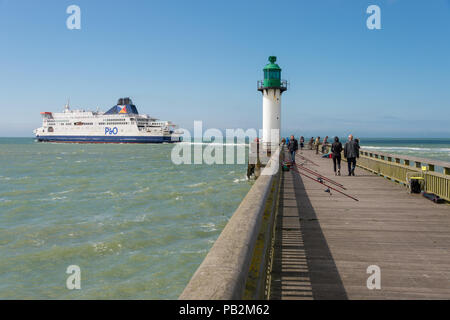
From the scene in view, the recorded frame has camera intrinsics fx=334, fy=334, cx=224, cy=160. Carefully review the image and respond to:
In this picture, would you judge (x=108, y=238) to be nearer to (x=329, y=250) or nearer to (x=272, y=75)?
(x=329, y=250)

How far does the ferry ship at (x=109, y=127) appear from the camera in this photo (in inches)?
4154

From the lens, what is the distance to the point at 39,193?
20.1 m

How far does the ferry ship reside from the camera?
106 m

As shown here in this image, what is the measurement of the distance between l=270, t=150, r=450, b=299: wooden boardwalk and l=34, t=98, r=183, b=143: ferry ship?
99.1m

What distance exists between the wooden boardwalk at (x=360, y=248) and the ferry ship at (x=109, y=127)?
3900 inches

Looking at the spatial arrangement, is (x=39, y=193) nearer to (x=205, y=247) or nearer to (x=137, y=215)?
(x=137, y=215)

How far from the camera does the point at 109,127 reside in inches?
4235

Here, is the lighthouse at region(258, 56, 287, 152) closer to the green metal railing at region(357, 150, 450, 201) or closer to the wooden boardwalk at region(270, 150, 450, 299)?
the green metal railing at region(357, 150, 450, 201)

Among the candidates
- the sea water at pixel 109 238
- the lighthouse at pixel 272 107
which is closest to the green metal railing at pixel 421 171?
the sea water at pixel 109 238

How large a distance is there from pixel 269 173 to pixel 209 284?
17.5 ft

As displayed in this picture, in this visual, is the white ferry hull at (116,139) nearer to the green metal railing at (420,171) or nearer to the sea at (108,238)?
the sea at (108,238)

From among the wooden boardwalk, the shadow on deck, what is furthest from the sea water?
the wooden boardwalk

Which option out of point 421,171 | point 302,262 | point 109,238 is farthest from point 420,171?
point 109,238

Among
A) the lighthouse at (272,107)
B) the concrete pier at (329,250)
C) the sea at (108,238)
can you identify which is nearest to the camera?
the concrete pier at (329,250)
